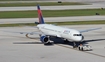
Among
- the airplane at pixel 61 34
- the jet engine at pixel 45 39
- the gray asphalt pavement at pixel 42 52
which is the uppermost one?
the airplane at pixel 61 34

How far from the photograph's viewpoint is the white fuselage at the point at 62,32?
Result: 174 ft

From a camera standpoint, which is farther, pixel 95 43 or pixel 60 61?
pixel 95 43

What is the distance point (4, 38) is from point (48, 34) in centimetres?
1171

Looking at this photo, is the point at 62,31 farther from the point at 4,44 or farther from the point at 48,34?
the point at 4,44

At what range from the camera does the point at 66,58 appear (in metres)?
45.4

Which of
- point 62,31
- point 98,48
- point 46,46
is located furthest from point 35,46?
point 98,48

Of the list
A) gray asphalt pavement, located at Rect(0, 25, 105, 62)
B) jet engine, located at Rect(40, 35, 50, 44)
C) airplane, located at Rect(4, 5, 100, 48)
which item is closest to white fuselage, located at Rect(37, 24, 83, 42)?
airplane, located at Rect(4, 5, 100, 48)

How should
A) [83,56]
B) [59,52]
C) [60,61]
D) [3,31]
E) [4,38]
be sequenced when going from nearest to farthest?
[60,61]
[83,56]
[59,52]
[4,38]
[3,31]

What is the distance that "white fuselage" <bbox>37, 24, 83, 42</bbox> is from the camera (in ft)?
174

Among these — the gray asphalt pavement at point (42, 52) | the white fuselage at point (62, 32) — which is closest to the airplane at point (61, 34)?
the white fuselage at point (62, 32)

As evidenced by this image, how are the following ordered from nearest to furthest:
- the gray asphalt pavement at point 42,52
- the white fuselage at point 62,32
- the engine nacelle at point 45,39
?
the gray asphalt pavement at point 42,52
the white fuselage at point 62,32
the engine nacelle at point 45,39

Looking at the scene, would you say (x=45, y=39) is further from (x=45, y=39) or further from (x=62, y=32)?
(x=62, y=32)

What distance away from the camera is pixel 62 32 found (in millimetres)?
55812

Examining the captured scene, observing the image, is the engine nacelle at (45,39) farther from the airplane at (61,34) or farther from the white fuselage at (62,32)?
the white fuselage at (62,32)
